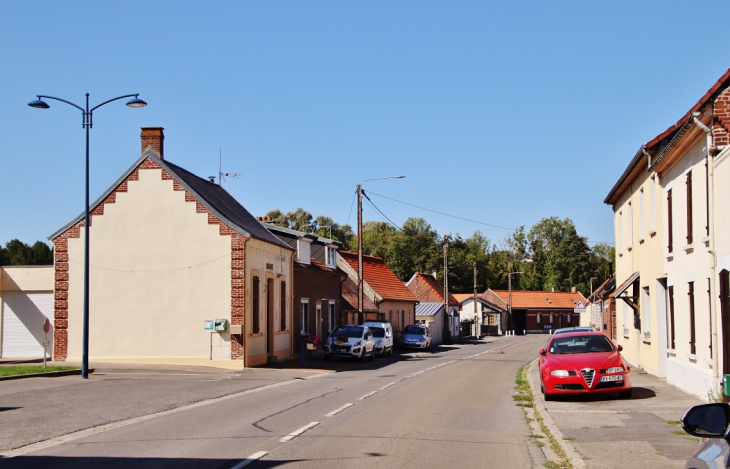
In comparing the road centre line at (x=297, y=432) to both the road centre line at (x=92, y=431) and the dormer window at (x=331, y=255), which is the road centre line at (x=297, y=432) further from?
the dormer window at (x=331, y=255)

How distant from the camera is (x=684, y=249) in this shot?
55.9ft

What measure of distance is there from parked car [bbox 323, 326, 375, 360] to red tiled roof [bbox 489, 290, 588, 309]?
69.2 metres

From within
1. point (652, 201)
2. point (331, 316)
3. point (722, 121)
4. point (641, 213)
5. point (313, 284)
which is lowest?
point (331, 316)

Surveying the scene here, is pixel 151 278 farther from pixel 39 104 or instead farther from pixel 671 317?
pixel 671 317

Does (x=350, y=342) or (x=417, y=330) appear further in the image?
(x=417, y=330)

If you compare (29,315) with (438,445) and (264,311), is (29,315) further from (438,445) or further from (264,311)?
(438,445)

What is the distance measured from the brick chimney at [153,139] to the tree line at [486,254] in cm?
6964

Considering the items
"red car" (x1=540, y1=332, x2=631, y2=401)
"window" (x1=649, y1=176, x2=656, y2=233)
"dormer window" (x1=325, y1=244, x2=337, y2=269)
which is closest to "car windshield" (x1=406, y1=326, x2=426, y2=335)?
"dormer window" (x1=325, y1=244, x2=337, y2=269)

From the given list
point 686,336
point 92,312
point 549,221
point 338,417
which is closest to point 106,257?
point 92,312

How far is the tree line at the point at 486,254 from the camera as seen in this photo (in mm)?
105375

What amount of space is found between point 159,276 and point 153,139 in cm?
537

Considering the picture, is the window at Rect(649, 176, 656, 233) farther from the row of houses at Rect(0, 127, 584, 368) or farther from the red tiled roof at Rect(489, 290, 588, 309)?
the red tiled roof at Rect(489, 290, 588, 309)

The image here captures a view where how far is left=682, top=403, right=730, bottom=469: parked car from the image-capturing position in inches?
158

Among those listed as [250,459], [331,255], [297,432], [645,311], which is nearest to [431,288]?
[331,255]
